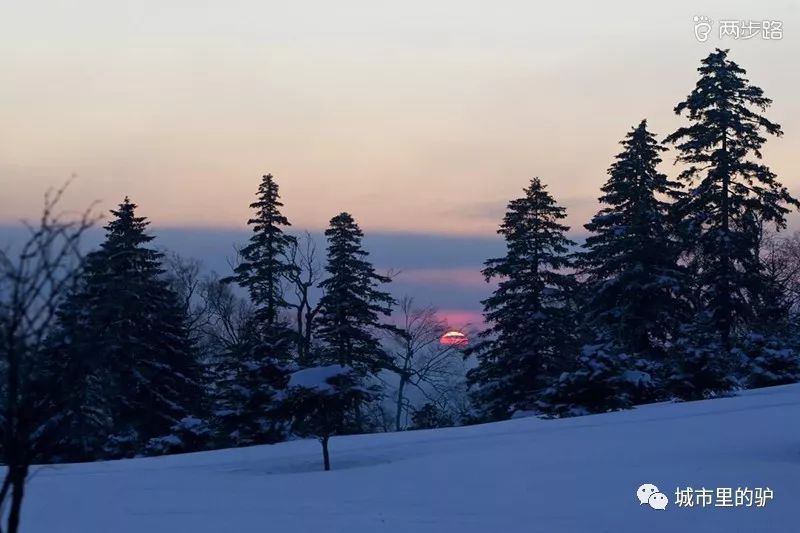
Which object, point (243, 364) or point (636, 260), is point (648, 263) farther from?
A: point (243, 364)

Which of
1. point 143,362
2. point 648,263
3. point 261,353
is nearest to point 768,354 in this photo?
point 648,263

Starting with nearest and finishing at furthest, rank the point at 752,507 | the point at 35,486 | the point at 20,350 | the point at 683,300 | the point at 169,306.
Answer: the point at 20,350, the point at 752,507, the point at 35,486, the point at 683,300, the point at 169,306

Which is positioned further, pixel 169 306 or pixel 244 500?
pixel 169 306

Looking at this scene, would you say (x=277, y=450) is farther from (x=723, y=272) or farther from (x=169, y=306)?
(x=723, y=272)

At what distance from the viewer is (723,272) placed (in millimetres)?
29562

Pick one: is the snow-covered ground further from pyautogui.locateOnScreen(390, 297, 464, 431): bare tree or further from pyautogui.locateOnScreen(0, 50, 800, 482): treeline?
pyautogui.locateOnScreen(390, 297, 464, 431): bare tree

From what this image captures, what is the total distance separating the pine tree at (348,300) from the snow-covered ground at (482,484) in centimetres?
1698

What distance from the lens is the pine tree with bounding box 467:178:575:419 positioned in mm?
30938

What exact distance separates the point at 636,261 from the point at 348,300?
41.2 ft

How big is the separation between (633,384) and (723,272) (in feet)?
35.4

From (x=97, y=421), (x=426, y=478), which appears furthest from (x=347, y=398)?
(x=97, y=421)

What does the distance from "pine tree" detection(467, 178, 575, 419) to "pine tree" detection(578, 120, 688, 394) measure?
126cm

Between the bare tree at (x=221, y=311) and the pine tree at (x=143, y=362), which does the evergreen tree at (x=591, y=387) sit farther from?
the bare tree at (x=221, y=311)

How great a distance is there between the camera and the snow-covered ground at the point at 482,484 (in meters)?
8.30
